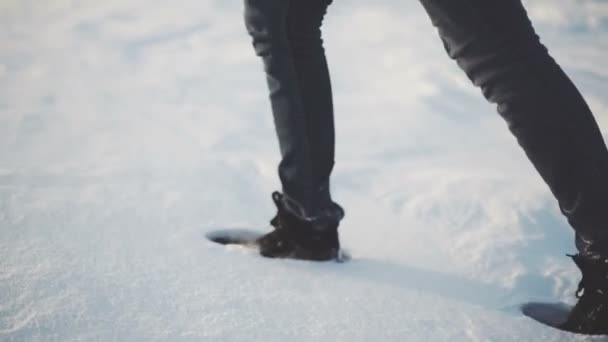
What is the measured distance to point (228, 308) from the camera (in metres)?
0.56

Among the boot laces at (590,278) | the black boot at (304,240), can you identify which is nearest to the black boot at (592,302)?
the boot laces at (590,278)

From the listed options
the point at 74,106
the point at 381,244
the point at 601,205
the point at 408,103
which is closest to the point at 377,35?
the point at 408,103

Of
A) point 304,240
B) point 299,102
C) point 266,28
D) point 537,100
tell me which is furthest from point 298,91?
point 537,100

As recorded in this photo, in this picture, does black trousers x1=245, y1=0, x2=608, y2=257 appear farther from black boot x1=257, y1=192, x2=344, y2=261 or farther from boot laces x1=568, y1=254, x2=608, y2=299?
black boot x1=257, y1=192, x2=344, y2=261

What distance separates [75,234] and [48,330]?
28cm

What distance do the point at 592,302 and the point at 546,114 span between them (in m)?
0.27

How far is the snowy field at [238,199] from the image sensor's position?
0.57m

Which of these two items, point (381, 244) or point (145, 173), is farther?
point (145, 173)

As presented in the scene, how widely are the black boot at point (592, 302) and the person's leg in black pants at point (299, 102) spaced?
38 centimetres

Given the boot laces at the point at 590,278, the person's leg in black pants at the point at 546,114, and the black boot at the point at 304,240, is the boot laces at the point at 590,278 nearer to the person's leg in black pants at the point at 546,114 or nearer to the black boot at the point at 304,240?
the person's leg in black pants at the point at 546,114

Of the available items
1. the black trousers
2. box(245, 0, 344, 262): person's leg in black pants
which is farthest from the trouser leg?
the black trousers

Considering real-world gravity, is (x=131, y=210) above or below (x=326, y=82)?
below

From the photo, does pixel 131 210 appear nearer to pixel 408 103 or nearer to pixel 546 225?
pixel 546 225

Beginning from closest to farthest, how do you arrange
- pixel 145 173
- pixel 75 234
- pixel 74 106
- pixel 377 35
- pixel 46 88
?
1. pixel 75 234
2. pixel 145 173
3. pixel 74 106
4. pixel 46 88
5. pixel 377 35
